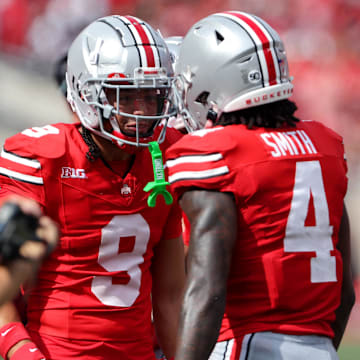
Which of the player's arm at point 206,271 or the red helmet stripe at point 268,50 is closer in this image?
the player's arm at point 206,271

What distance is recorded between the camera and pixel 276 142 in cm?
190

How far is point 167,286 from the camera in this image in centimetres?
262

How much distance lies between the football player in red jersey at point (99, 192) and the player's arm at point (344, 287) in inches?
26.4

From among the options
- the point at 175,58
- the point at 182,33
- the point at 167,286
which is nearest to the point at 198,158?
the point at 167,286

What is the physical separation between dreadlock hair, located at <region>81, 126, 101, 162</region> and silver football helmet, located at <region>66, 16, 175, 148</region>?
1.3 inches

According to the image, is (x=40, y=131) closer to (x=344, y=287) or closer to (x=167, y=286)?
(x=167, y=286)

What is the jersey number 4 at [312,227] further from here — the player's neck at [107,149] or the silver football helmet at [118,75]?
the player's neck at [107,149]

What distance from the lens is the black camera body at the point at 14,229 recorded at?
3.84ft

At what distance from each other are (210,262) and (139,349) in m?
0.80

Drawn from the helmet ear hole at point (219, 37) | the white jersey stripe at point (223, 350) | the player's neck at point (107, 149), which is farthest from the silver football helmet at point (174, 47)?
the white jersey stripe at point (223, 350)

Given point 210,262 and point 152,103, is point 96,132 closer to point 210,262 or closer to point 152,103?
point 152,103

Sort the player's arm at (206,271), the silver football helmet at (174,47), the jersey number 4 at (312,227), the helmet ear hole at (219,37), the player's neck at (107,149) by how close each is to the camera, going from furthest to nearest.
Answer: the silver football helmet at (174,47), the player's neck at (107,149), the helmet ear hole at (219,37), the jersey number 4 at (312,227), the player's arm at (206,271)

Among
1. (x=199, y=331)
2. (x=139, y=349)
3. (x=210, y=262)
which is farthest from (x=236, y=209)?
(x=139, y=349)

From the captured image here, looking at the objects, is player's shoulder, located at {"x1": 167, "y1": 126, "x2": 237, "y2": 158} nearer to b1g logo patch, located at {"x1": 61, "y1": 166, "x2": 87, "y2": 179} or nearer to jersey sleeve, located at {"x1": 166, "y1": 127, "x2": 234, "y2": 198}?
jersey sleeve, located at {"x1": 166, "y1": 127, "x2": 234, "y2": 198}
